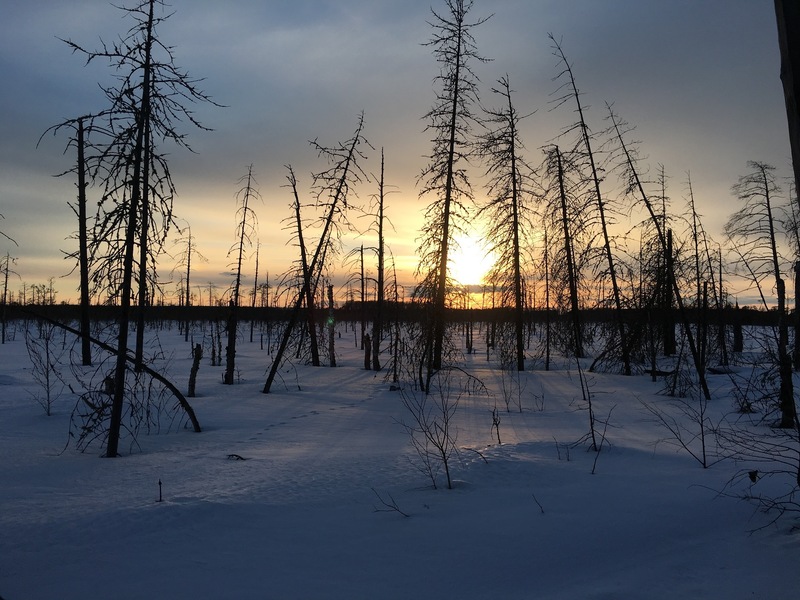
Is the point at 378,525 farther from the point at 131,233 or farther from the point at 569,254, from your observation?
the point at 569,254

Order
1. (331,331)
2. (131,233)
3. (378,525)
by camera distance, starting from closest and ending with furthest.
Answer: (378,525) < (131,233) < (331,331)

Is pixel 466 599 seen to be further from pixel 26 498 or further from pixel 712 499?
pixel 26 498

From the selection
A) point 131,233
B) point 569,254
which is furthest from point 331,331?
point 131,233

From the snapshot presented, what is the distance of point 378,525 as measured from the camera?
4.62 metres

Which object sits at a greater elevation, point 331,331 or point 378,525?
point 331,331

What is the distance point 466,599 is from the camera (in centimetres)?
352

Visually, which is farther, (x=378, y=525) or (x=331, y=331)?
(x=331, y=331)

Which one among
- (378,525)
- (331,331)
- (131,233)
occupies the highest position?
(131,233)

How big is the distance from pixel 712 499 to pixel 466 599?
117 inches

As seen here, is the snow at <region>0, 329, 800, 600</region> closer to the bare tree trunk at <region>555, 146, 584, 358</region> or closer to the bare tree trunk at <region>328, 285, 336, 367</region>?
the bare tree trunk at <region>555, 146, 584, 358</region>

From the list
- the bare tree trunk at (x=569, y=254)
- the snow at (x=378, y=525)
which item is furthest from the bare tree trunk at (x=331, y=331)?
the snow at (x=378, y=525)

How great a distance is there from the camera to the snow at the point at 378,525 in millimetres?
3643

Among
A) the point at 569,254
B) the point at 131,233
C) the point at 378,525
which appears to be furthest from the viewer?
the point at 569,254

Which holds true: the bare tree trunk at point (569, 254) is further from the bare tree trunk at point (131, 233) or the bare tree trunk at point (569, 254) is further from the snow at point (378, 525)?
the bare tree trunk at point (131, 233)
